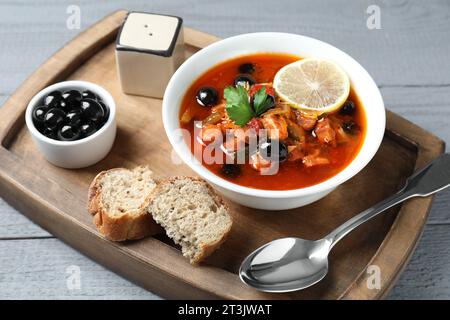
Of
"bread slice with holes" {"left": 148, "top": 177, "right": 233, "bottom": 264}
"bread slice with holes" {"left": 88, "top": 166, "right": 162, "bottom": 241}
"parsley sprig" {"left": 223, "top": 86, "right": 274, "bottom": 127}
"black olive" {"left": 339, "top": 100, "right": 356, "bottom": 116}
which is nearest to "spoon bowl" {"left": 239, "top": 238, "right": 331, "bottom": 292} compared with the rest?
"bread slice with holes" {"left": 148, "top": 177, "right": 233, "bottom": 264}

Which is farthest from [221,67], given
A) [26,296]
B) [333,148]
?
[26,296]

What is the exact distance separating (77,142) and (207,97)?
694 mm

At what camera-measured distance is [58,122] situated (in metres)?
3.54

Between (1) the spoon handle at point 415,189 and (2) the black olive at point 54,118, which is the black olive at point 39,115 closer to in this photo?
(2) the black olive at point 54,118

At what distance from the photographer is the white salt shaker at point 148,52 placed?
382 centimetres

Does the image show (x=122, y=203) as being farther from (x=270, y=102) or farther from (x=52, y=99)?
(x=270, y=102)

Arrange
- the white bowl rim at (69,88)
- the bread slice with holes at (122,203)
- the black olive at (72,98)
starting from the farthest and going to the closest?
the black olive at (72,98) → the white bowl rim at (69,88) → the bread slice with holes at (122,203)

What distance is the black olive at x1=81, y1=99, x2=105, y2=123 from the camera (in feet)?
11.8

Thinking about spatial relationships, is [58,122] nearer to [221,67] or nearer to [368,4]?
[221,67]

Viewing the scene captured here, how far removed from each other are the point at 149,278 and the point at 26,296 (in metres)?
0.66

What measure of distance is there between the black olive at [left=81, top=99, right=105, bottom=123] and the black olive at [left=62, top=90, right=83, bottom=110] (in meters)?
0.05

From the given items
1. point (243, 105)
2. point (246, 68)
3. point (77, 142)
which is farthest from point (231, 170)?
point (77, 142)

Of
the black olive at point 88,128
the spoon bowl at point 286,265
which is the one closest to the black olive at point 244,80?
the black olive at point 88,128

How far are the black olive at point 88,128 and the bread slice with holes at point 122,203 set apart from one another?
24 cm
